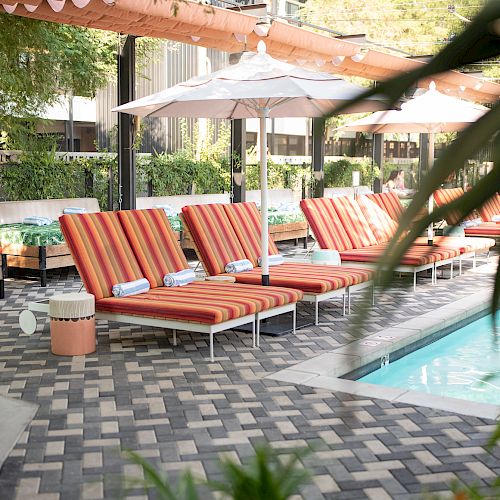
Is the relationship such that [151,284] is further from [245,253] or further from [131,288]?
[245,253]

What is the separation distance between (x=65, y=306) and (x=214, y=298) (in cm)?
107

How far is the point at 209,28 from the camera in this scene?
9500 mm

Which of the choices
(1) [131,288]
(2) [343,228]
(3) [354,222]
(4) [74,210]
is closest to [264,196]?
(1) [131,288]

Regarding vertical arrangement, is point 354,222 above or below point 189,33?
below

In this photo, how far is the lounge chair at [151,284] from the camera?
19.0 feet

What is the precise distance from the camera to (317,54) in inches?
468

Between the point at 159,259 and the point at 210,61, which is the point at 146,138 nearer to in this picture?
the point at 210,61

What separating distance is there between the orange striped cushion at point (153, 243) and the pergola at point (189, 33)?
173 cm

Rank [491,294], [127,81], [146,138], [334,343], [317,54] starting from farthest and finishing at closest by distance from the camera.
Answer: [146,138]
[317,54]
[127,81]
[334,343]
[491,294]

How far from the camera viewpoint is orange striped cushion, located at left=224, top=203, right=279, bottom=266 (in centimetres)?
788

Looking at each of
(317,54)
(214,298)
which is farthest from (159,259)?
(317,54)

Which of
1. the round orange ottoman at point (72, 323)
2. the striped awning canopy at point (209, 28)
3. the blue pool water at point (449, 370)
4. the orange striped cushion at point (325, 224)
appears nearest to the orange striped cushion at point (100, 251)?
the round orange ottoman at point (72, 323)

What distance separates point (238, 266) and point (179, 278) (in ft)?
2.63

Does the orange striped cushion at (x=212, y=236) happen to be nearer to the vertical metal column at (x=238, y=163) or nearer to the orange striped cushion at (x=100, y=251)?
the orange striped cushion at (x=100, y=251)
